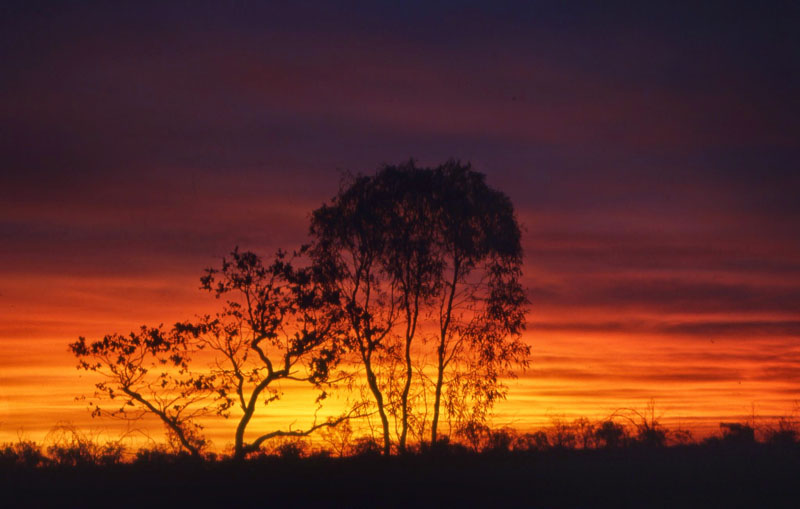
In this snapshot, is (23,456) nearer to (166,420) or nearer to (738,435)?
(166,420)

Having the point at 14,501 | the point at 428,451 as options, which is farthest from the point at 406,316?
the point at 14,501

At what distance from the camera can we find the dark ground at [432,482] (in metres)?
27.0

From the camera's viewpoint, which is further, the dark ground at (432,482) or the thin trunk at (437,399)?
the thin trunk at (437,399)

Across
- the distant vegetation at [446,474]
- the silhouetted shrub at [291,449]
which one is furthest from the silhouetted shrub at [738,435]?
the silhouetted shrub at [291,449]

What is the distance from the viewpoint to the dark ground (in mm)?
27000

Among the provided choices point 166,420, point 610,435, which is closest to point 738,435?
point 610,435

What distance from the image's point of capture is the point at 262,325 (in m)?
37.4

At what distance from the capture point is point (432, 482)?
96.4 ft

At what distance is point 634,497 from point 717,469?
5.48m

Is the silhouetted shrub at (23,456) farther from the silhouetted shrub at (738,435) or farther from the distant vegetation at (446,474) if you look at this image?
the silhouetted shrub at (738,435)

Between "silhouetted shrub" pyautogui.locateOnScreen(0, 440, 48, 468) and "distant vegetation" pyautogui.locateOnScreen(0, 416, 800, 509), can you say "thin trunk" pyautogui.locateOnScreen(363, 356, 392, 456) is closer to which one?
"distant vegetation" pyautogui.locateOnScreen(0, 416, 800, 509)

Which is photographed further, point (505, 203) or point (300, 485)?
point (505, 203)

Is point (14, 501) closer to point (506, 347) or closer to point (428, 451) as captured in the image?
point (428, 451)

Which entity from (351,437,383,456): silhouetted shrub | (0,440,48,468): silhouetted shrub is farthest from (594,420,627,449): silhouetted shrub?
(0,440,48,468): silhouetted shrub
